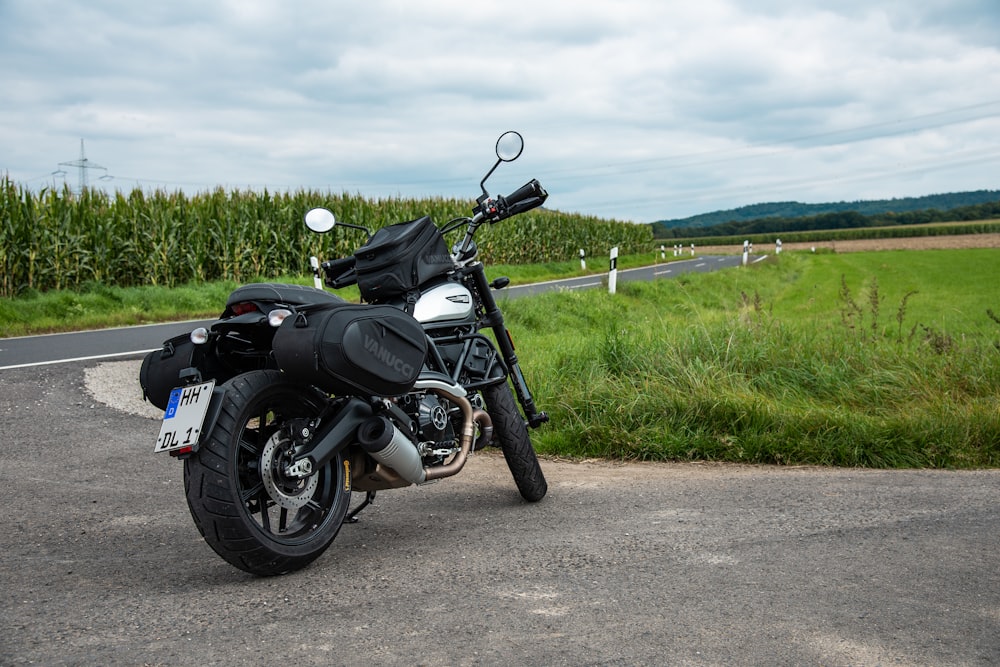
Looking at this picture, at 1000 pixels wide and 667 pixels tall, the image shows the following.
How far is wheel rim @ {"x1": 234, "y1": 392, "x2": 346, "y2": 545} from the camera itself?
147 inches

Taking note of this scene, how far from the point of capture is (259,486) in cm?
375

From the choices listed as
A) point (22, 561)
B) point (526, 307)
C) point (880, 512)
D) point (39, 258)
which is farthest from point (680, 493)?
point (39, 258)

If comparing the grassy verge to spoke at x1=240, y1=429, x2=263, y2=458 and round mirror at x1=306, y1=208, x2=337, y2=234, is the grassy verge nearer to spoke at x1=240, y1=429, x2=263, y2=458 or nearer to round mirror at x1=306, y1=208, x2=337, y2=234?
round mirror at x1=306, y1=208, x2=337, y2=234

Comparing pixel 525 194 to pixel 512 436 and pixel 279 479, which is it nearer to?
pixel 512 436

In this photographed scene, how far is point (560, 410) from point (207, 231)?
15917mm

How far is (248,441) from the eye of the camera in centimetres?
381

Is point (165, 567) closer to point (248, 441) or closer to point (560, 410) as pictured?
point (248, 441)

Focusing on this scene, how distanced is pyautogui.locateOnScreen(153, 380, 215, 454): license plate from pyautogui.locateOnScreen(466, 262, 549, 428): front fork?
1715mm

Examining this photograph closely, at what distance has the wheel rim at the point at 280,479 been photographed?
12.3ft

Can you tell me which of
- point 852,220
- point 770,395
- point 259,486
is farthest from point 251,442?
point 852,220

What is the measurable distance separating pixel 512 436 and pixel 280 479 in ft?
4.91

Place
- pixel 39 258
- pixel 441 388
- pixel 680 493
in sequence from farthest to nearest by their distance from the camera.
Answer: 1. pixel 39 258
2. pixel 680 493
3. pixel 441 388

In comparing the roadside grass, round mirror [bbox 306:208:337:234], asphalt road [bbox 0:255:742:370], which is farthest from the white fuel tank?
asphalt road [bbox 0:255:742:370]

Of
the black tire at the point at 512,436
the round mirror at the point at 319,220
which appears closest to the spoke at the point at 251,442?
the round mirror at the point at 319,220
